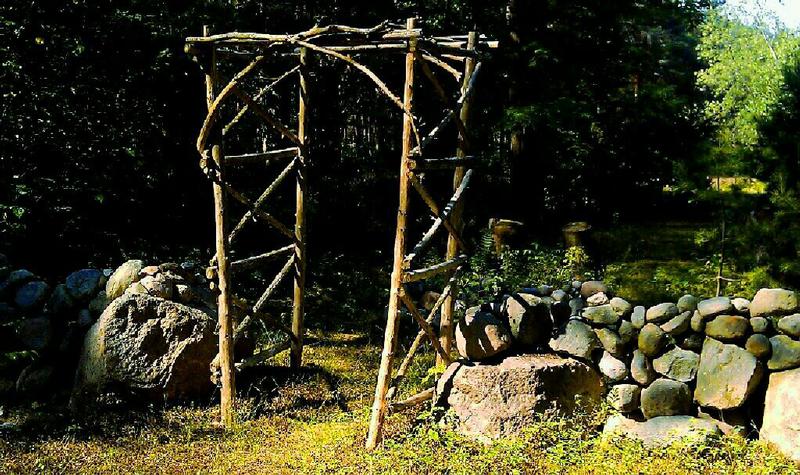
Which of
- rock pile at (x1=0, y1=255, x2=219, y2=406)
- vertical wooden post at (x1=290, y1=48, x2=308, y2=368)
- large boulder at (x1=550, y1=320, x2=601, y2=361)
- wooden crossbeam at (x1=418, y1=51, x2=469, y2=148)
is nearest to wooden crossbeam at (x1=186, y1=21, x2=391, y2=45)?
wooden crossbeam at (x1=418, y1=51, x2=469, y2=148)

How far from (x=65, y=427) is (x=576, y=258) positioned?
7.87 metres

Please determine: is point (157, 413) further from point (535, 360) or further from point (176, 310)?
point (535, 360)

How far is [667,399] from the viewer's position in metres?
6.06

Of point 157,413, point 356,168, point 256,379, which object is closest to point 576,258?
point 356,168

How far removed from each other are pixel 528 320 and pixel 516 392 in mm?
640

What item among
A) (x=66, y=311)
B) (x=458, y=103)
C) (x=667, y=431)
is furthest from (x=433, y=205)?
(x=66, y=311)

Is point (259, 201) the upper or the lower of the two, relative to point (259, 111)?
lower

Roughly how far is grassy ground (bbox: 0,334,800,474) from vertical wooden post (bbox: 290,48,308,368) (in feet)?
2.07

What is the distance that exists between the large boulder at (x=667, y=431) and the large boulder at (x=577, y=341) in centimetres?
62

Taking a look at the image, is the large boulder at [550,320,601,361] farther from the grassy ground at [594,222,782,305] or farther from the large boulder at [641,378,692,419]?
the grassy ground at [594,222,782,305]

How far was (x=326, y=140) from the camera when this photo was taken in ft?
44.9

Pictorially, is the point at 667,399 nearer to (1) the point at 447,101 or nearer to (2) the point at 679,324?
(2) the point at 679,324

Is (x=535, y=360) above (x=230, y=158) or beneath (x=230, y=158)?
beneath

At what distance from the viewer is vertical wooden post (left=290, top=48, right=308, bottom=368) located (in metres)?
8.00
